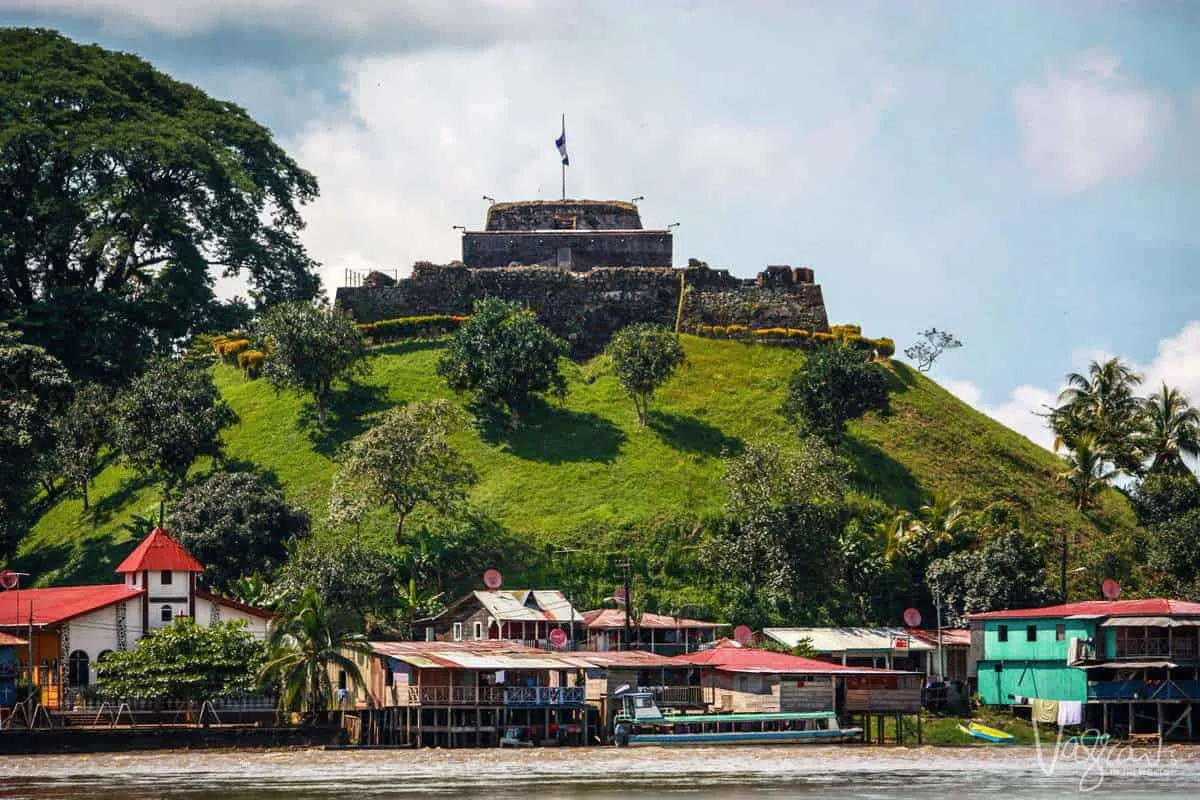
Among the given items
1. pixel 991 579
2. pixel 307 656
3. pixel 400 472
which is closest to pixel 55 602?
pixel 307 656

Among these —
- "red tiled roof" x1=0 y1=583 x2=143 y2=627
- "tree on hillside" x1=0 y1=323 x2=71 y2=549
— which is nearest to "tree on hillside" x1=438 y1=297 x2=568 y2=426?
"tree on hillside" x1=0 y1=323 x2=71 y2=549

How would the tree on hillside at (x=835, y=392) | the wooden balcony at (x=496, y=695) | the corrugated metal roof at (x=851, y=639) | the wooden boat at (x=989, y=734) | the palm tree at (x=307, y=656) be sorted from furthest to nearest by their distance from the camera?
the tree on hillside at (x=835, y=392) < the corrugated metal roof at (x=851, y=639) < the wooden boat at (x=989, y=734) < the palm tree at (x=307, y=656) < the wooden balcony at (x=496, y=695)

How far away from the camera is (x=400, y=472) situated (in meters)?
109

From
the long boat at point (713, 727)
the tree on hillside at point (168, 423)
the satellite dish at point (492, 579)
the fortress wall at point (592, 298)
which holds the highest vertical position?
the fortress wall at point (592, 298)

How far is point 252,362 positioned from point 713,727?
2065 inches

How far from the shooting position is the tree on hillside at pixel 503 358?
122 meters

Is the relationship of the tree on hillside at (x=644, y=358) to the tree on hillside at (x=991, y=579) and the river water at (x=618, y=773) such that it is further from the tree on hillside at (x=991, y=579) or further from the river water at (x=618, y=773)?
the river water at (x=618, y=773)

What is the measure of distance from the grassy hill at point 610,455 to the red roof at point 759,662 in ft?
53.3

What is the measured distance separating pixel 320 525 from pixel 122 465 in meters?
16.0

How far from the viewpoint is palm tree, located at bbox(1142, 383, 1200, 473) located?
12281 centimetres

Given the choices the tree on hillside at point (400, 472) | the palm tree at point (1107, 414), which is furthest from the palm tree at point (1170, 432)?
the tree on hillside at point (400, 472)

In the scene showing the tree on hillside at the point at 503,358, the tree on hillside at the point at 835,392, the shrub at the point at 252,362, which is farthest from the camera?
the shrub at the point at 252,362

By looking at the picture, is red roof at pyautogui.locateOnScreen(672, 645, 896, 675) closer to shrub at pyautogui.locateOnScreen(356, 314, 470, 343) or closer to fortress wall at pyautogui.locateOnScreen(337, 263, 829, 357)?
shrub at pyautogui.locateOnScreen(356, 314, 470, 343)

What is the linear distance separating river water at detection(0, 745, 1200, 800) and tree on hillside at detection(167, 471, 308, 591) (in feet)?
64.8
